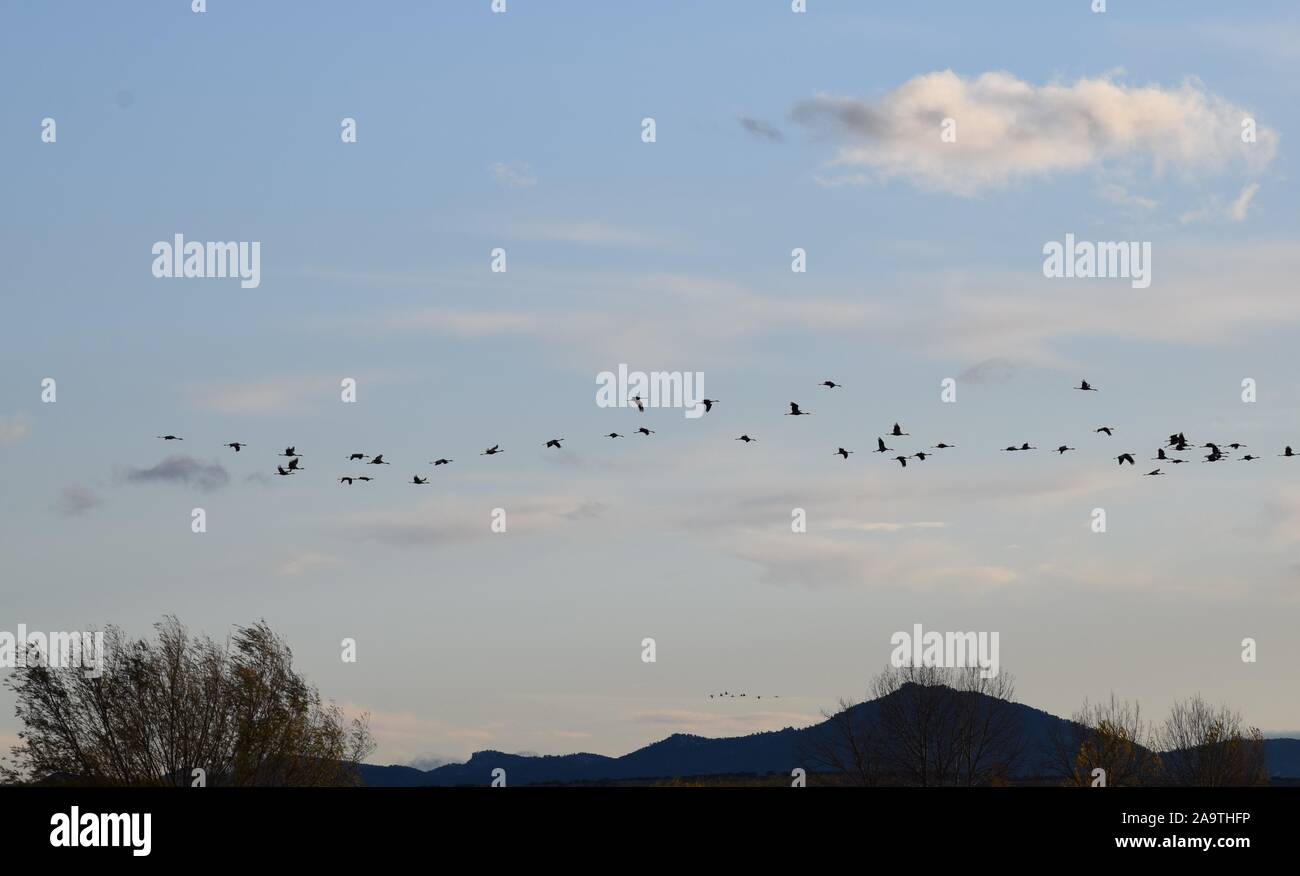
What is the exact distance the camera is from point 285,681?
282 feet

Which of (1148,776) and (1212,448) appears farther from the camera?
(1148,776)

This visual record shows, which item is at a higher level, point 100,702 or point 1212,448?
point 1212,448

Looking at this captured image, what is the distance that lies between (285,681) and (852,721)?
5370cm

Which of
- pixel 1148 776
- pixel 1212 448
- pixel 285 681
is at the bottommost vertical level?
pixel 1148 776

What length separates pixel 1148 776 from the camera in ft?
398

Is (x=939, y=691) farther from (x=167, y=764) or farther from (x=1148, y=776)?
(x=167, y=764)
